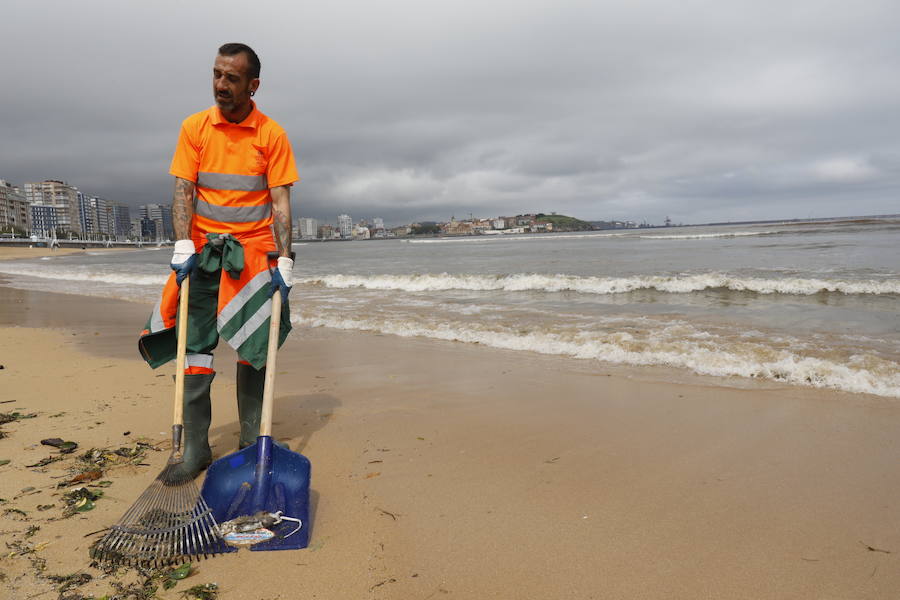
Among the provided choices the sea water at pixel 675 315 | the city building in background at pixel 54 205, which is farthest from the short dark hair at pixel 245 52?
the city building in background at pixel 54 205

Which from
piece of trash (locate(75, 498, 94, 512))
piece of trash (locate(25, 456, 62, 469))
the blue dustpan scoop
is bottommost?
piece of trash (locate(75, 498, 94, 512))

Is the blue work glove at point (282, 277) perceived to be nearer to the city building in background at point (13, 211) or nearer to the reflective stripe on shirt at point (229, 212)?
the reflective stripe on shirt at point (229, 212)

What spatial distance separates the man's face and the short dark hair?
A: 0.02 m

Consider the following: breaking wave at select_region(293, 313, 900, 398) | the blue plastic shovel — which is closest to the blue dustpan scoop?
the blue plastic shovel

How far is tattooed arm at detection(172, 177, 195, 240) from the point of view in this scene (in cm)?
288

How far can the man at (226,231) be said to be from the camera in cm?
289

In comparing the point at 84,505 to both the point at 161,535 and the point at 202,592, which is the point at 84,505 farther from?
the point at 202,592

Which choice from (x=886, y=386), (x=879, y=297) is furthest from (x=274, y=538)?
(x=879, y=297)

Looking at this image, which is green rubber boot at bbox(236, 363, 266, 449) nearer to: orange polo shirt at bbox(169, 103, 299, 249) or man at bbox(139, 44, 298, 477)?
man at bbox(139, 44, 298, 477)

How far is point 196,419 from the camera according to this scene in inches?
119

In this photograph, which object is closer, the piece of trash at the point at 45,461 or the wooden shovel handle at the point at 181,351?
the wooden shovel handle at the point at 181,351

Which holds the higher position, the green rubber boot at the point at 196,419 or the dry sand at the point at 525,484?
the green rubber boot at the point at 196,419

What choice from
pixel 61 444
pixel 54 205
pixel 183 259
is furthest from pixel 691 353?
pixel 54 205

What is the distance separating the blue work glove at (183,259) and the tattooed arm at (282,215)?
0.47 meters
